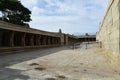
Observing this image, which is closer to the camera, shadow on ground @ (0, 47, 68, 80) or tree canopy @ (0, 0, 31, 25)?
shadow on ground @ (0, 47, 68, 80)

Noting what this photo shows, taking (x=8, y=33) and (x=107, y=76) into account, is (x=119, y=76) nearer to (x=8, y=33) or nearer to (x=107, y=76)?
(x=107, y=76)

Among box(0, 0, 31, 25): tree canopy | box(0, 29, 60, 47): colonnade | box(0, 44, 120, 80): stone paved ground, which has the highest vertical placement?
box(0, 0, 31, 25): tree canopy

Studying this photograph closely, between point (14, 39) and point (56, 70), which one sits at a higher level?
point (14, 39)

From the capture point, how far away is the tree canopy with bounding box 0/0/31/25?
28.4 m

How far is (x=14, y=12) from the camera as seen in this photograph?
99.1 feet

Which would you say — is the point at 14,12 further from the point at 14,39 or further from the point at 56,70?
the point at 56,70

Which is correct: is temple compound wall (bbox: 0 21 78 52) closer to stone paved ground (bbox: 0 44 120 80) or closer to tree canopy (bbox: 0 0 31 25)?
stone paved ground (bbox: 0 44 120 80)

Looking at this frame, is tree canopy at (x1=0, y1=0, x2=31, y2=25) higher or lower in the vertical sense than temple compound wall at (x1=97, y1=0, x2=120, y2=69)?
higher

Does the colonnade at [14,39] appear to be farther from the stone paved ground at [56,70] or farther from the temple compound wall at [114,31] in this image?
the temple compound wall at [114,31]

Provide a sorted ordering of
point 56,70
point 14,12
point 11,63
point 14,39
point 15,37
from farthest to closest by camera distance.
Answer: point 14,12
point 14,39
point 15,37
point 11,63
point 56,70

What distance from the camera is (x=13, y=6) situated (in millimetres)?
29359

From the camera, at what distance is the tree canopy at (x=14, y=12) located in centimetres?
2842

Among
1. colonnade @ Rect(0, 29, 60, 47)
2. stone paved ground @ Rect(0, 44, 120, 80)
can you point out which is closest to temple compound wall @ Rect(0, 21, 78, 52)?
colonnade @ Rect(0, 29, 60, 47)

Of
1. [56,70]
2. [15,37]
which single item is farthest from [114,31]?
[15,37]
